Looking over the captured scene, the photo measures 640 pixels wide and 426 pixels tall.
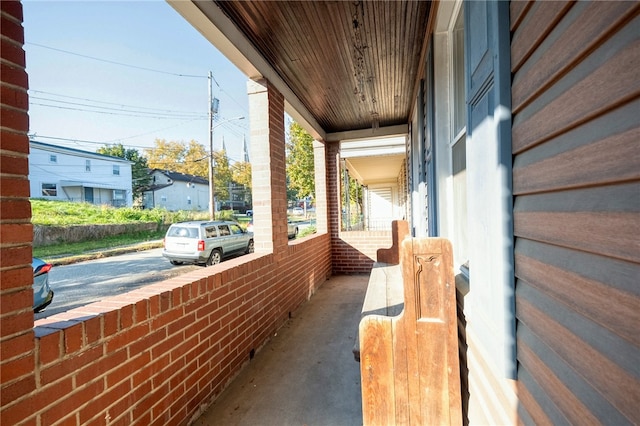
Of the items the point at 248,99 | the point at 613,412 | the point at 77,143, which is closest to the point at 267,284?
the point at 248,99

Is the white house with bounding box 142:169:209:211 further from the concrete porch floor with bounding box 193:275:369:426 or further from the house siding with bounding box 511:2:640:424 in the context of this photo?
the house siding with bounding box 511:2:640:424

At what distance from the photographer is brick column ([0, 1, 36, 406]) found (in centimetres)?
105

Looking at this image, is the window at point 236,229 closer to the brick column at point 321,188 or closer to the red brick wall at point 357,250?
the brick column at point 321,188

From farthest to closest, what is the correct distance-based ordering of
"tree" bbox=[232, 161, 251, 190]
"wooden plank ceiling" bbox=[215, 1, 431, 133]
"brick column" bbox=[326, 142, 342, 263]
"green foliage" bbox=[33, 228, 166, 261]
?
"tree" bbox=[232, 161, 251, 190]
"green foliage" bbox=[33, 228, 166, 261]
"brick column" bbox=[326, 142, 342, 263]
"wooden plank ceiling" bbox=[215, 1, 431, 133]

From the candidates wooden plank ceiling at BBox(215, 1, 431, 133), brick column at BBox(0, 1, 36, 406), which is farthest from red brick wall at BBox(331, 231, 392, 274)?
brick column at BBox(0, 1, 36, 406)

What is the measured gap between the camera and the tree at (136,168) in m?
36.6

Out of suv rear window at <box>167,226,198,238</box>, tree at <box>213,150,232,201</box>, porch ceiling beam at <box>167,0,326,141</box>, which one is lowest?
suv rear window at <box>167,226,198,238</box>

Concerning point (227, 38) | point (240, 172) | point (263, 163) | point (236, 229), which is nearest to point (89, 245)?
point (236, 229)

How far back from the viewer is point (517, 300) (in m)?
0.91

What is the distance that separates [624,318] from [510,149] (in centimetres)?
59

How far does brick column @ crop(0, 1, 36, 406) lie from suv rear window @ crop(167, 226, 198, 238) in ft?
25.4

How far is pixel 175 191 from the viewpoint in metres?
35.1

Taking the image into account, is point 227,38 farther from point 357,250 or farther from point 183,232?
point 183,232

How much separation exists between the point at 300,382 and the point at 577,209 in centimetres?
248
